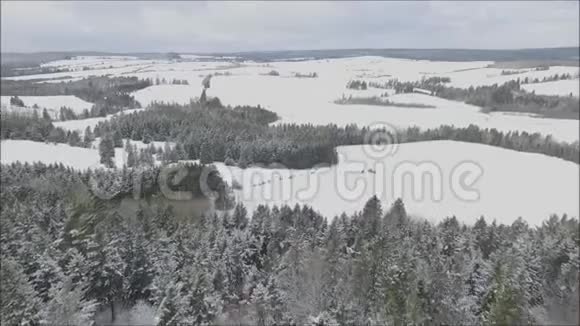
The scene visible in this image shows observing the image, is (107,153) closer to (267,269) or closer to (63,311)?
(267,269)

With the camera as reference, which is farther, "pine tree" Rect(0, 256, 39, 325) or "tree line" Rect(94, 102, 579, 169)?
"tree line" Rect(94, 102, 579, 169)

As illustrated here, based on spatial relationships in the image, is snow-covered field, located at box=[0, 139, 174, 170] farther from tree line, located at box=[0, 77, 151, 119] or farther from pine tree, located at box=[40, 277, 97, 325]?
pine tree, located at box=[40, 277, 97, 325]

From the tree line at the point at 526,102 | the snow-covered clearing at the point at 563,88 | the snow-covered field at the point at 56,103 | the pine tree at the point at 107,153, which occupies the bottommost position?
the pine tree at the point at 107,153

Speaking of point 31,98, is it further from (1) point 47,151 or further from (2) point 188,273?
(2) point 188,273

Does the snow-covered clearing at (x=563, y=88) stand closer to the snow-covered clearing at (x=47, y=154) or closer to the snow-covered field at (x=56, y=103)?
the snow-covered clearing at (x=47, y=154)

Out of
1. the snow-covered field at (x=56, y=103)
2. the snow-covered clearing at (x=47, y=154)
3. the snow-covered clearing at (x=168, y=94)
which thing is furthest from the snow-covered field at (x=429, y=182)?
the snow-covered clearing at (x=168, y=94)

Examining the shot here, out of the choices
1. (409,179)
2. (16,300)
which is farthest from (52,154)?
(409,179)

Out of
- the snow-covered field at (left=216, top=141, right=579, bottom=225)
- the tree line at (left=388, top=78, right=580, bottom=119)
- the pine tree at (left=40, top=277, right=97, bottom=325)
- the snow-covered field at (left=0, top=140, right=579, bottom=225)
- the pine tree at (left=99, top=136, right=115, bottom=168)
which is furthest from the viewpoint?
the pine tree at (left=99, top=136, right=115, bottom=168)

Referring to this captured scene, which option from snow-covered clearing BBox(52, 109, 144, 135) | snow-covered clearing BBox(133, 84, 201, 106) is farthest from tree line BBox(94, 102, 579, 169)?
snow-covered clearing BBox(133, 84, 201, 106)

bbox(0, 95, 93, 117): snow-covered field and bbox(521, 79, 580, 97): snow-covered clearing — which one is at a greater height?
bbox(521, 79, 580, 97): snow-covered clearing

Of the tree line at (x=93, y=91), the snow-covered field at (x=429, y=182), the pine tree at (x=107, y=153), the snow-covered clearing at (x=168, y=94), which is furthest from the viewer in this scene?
the snow-covered clearing at (x=168, y=94)
